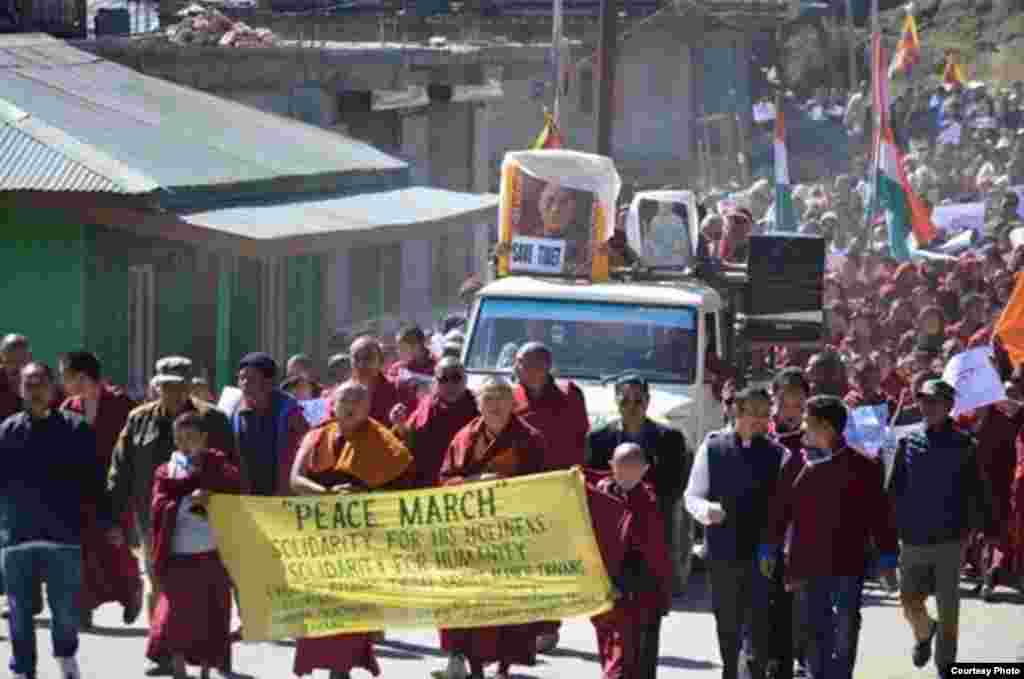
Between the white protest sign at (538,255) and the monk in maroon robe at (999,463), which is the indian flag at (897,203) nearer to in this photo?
the white protest sign at (538,255)

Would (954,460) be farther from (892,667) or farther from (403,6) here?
(403,6)

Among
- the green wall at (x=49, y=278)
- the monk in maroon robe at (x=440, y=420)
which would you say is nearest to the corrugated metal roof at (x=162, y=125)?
the green wall at (x=49, y=278)

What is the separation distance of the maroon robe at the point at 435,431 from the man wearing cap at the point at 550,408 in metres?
0.49

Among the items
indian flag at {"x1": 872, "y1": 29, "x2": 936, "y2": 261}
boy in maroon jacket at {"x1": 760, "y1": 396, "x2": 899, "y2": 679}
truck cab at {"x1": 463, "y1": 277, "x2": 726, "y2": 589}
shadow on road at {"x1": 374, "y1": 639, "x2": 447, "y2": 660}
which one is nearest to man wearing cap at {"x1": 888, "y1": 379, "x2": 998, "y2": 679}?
boy in maroon jacket at {"x1": 760, "y1": 396, "x2": 899, "y2": 679}

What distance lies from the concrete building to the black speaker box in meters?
4.33

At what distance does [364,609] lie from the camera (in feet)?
42.9

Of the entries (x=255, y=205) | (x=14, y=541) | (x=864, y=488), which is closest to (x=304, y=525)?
(x=14, y=541)

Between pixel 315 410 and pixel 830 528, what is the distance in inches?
140

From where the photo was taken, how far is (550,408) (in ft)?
50.0

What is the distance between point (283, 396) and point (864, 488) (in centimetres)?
347

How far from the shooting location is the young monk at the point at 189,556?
1322cm

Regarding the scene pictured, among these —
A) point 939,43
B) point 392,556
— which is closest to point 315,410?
point 392,556

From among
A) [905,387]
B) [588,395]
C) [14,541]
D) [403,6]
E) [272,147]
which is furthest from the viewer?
[403,6]

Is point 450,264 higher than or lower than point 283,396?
lower
